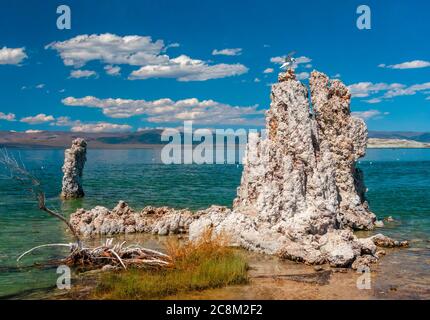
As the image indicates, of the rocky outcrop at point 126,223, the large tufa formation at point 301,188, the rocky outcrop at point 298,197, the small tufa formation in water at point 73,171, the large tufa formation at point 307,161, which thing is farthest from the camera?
the small tufa formation in water at point 73,171

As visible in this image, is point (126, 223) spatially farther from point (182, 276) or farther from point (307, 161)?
point (182, 276)

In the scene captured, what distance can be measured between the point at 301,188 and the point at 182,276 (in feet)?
29.1

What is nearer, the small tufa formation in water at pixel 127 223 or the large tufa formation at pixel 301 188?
the large tufa formation at pixel 301 188

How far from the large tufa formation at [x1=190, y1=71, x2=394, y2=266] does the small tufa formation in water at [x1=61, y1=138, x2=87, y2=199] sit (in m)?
24.9

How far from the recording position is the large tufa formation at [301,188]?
19.5 m

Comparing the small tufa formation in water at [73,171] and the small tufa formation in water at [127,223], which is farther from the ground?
the small tufa formation in water at [73,171]

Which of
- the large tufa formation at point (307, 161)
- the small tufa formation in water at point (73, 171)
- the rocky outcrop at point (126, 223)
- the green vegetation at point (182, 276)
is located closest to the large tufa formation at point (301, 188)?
the large tufa formation at point (307, 161)

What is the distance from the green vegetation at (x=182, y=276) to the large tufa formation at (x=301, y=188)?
12.0 feet

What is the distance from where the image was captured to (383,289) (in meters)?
15.2

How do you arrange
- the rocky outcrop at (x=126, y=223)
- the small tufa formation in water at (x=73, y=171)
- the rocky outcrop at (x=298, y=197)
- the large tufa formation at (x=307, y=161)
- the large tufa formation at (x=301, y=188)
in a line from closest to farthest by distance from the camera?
the large tufa formation at (x=301, y=188)
the rocky outcrop at (x=298, y=197)
the large tufa formation at (x=307, y=161)
the rocky outcrop at (x=126, y=223)
the small tufa formation in water at (x=73, y=171)

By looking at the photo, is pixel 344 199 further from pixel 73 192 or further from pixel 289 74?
pixel 73 192

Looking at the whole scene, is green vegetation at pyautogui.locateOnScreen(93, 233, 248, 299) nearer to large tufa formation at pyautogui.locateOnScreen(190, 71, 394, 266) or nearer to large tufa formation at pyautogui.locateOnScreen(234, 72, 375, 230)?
large tufa formation at pyautogui.locateOnScreen(190, 71, 394, 266)

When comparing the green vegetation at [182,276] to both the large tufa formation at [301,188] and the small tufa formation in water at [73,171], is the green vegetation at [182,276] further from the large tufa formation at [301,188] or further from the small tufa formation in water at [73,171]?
the small tufa formation in water at [73,171]
